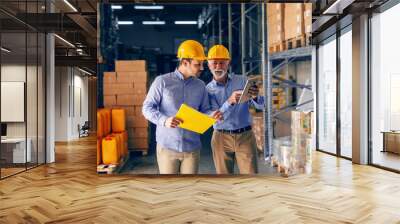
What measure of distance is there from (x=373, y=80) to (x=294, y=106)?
2.51 metres

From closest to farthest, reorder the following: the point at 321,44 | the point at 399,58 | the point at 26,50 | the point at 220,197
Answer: the point at 220,197
the point at 399,58
the point at 26,50
the point at 321,44

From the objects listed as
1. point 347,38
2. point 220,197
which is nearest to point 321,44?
point 347,38

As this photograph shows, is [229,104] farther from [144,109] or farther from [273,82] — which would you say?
[144,109]

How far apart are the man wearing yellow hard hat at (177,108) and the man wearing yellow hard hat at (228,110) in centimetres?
13

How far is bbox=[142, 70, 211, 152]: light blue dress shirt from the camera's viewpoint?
525 cm

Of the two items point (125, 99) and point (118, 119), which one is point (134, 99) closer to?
point (125, 99)

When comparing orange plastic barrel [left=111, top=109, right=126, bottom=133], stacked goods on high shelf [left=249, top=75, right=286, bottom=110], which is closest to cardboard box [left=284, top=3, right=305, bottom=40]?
stacked goods on high shelf [left=249, top=75, right=286, bottom=110]

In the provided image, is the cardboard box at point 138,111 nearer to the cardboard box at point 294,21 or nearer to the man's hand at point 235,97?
the man's hand at point 235,97

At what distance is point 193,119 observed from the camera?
5.27 m

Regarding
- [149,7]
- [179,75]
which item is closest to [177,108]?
[179,75]

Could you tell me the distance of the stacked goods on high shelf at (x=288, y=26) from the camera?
535 centimetres

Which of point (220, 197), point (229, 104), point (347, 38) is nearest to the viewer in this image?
point (220, 197)

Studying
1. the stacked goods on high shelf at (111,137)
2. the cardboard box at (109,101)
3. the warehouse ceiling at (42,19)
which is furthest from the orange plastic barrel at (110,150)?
the warehouse ceiling at (42,19)

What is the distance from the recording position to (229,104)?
5324 mm
